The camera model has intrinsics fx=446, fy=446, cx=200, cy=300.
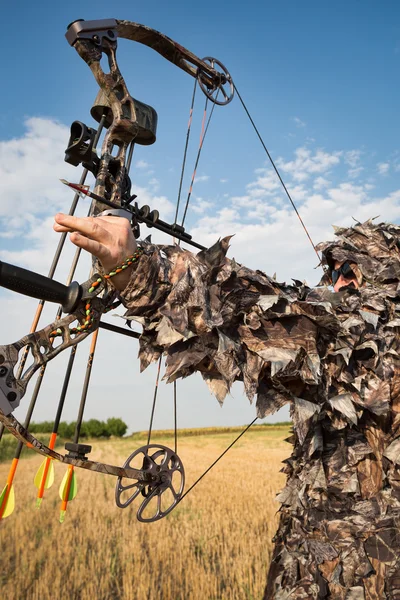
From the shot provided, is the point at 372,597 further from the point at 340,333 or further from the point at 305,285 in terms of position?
the point at 305,285

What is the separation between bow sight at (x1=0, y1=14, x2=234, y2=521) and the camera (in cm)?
192

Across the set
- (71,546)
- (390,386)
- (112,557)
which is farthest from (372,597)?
(71,546)

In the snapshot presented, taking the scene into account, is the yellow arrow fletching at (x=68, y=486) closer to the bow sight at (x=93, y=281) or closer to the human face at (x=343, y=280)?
the bow sight at (x=93, y=281)

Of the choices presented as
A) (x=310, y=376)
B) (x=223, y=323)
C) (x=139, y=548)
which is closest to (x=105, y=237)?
(x=223, y=323)

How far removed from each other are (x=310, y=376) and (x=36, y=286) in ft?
4.16

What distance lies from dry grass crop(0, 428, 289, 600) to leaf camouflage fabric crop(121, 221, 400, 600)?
3.28m

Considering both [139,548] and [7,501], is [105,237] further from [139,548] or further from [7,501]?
[139,548]

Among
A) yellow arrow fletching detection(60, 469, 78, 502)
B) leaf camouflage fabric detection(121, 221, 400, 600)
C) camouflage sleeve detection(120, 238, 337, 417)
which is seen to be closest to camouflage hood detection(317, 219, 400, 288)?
leaf camouflage fabric detection(121, 221, 400, 600)

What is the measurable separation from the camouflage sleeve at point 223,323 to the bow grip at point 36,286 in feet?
0.76

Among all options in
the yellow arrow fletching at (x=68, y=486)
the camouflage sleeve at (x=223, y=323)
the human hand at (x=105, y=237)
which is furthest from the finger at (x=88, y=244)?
the yellow arrow fletching at (x=68, y=486)

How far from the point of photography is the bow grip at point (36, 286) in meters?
1.75

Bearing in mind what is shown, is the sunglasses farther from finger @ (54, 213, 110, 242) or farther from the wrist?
finger @ (54, 213, 110, 242)

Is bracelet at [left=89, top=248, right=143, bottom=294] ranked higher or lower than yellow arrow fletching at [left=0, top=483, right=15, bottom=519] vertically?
higher

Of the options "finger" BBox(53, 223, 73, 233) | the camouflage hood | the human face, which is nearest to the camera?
"finger" BBox(53, 223, 73, 233)
